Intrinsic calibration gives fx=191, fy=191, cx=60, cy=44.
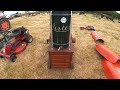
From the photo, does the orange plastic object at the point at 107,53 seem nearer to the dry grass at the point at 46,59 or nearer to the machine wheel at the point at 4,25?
the dry grass at the point at 46,59

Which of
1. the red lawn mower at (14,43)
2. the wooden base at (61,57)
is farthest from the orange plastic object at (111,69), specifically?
the red lawn mower at (14,43)

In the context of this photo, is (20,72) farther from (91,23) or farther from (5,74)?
(91,23)

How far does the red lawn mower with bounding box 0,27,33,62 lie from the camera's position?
791 centimetres

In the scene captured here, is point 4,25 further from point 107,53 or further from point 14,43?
point 107,53

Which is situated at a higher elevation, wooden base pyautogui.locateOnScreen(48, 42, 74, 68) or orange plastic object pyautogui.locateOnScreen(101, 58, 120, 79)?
wooden base pyautogui.locateOnScreen(48, 42, 74, 68)

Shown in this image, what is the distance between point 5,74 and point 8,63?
2.28 feet

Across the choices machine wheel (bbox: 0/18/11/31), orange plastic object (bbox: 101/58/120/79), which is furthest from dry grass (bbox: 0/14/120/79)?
machine wheel (bbox: 0/18/11/31)

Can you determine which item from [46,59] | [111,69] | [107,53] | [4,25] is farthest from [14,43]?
[111,69]

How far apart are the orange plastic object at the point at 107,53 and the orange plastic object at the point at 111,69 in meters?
0.16

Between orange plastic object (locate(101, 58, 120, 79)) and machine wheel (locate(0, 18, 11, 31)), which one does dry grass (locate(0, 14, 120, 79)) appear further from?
machine wheel (locate(0, 18, 11, 31))

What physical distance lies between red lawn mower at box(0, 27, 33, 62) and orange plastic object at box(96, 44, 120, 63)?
325cm

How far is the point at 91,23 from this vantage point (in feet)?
38.8

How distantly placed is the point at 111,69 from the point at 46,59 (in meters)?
2.65

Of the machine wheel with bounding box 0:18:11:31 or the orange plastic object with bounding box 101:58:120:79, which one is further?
the machine wheel with bounding box 0:18:11:31
